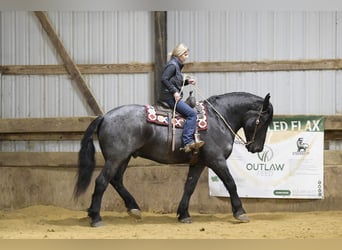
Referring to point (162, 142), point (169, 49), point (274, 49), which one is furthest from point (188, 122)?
point (274, 49)

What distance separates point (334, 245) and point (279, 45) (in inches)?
251

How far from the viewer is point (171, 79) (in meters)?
5.38

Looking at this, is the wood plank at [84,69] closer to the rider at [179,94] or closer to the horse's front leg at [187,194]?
the rider at [179,94]

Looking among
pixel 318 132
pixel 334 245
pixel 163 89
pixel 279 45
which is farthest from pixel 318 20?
pixel 334 245

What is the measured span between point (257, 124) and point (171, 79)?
113cm

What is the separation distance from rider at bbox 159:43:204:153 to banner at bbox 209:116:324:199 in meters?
1.52

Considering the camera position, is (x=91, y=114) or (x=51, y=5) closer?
(x=51, y=5)

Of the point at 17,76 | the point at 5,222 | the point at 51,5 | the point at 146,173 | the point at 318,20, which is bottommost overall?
the point at 5,222

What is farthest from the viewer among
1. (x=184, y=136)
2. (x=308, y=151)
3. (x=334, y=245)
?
(x=308, y=151)

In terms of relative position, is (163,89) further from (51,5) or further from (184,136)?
(51,5)

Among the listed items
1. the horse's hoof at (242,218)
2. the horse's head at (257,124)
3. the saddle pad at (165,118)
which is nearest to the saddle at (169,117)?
the saddle pad at (165,118)

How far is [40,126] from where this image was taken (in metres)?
7.04

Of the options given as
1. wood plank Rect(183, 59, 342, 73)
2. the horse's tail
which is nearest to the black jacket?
the horse's tail

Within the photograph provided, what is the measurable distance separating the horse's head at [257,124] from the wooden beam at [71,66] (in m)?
2.28
